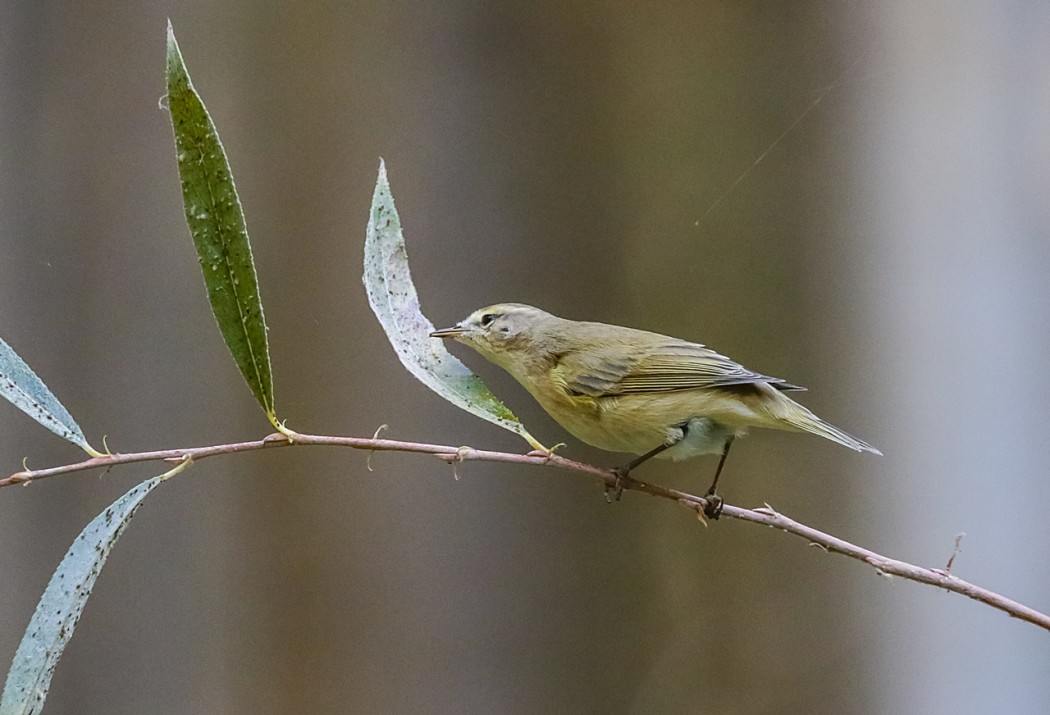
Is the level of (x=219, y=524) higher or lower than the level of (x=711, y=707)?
higher

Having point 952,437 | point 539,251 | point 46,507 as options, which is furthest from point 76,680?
point 952,437

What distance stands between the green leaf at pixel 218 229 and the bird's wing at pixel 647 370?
389 mm

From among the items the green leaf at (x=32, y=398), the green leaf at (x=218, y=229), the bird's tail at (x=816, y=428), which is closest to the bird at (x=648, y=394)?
the bird's tail at (x=816, y=428)

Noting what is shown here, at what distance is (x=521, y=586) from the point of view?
150 cm

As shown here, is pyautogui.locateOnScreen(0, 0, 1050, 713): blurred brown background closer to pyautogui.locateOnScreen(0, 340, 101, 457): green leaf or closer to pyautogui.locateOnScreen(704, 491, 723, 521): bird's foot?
pyautogui.locateOnScreen(704, 491, 723, 521): bird's foot

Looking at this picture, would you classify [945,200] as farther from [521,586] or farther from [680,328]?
[521,586]

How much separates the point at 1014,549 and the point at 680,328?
0.76 meters

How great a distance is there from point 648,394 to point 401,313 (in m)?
0.31

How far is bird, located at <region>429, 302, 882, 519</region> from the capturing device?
90cm

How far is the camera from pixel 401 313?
854mm

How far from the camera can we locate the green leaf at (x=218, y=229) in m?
0.64

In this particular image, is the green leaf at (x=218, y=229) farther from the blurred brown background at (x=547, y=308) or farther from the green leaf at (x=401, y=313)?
the blurred brown background at (x=547, y=308)

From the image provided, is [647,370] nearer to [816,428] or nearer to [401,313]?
[816,428]

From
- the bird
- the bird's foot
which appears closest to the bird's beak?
the bird
